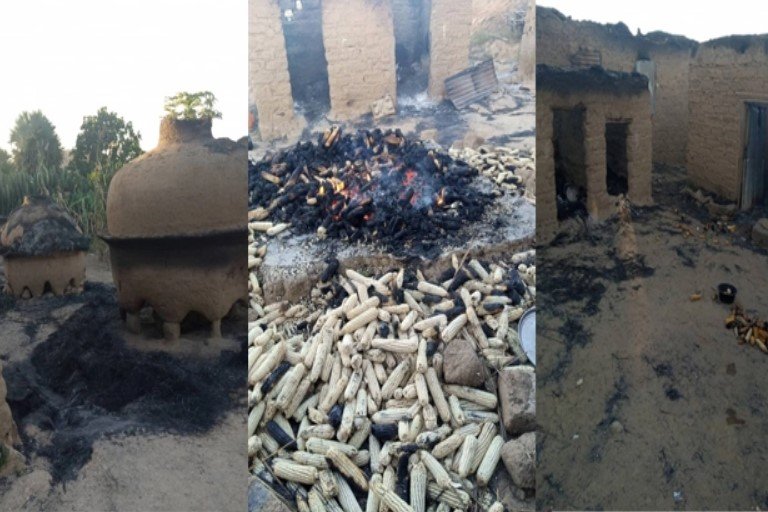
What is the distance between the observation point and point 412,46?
A: 11.0 m

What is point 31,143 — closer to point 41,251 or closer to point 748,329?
point 41,251

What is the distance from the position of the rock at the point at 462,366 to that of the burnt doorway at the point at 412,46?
8106mm

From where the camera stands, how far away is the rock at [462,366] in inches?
142

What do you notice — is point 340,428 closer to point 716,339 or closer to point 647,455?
point 647,455

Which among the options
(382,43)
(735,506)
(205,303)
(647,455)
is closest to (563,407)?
(647,455)

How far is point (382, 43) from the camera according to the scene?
10.3 meters

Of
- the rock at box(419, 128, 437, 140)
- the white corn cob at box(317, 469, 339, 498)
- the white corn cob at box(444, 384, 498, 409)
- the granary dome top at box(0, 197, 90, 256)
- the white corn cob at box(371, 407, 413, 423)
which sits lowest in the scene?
the white corn cob at box(317, 469, 339, 498)

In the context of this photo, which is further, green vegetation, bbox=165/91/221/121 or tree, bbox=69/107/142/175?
tree, bbox=69/107/142/175

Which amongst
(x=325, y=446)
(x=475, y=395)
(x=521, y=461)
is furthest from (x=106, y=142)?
(x=521, y=461)

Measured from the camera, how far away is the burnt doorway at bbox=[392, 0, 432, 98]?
430 inches

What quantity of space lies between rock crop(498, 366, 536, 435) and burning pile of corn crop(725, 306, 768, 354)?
7.65 ft

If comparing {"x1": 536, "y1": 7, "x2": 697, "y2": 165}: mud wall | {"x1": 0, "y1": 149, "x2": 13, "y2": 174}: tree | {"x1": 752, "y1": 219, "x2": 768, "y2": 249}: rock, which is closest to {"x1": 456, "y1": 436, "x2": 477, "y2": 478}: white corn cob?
{"x1": 536, "y1": 7, "x2": 697, "y2": 165}: mud wall

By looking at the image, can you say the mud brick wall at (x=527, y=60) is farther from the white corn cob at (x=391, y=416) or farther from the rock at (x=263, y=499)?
the rock at (x=263, y=499)

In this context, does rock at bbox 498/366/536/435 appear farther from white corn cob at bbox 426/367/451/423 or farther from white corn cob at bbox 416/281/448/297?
white corn cob at bbox 416/281/448/297
